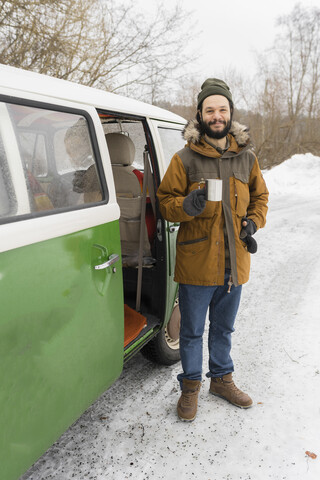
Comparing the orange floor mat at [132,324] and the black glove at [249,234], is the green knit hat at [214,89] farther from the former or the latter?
the orange floor mat at [132,324]

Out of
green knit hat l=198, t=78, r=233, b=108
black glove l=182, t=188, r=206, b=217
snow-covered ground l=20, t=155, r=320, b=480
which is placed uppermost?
green knit hat l=198, t=78, r=233, b=108

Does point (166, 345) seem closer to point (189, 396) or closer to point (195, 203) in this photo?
point (189, 396)

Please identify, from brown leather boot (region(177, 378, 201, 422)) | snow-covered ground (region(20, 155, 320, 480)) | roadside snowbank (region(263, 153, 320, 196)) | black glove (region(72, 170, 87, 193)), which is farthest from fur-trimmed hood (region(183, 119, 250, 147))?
roadside snowbank (region(263, 153, 320, 196))

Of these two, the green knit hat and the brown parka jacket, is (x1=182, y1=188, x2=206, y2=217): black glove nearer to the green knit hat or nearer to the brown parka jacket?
the brown parka jacket

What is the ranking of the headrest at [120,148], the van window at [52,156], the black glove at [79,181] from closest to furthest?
the van window at [52,156] < the black glove at [79,181] < the headrest at [120,148]

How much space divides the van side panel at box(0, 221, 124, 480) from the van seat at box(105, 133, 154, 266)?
0.77 m

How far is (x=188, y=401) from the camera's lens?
2.54m

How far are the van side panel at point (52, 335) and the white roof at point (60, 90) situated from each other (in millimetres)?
647

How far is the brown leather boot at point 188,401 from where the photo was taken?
2496 mm

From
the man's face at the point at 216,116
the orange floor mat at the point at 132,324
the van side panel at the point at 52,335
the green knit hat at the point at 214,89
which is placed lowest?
the orange floor mat at the point at 132,324

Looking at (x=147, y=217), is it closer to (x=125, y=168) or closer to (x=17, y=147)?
(x=125, y=168)

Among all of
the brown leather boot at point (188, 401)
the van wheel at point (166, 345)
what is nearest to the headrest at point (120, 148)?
the van wheel at point (166, 345)

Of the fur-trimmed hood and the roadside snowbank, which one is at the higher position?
the fur-trimmed hood

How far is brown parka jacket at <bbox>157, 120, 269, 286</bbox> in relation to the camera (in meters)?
2.29
